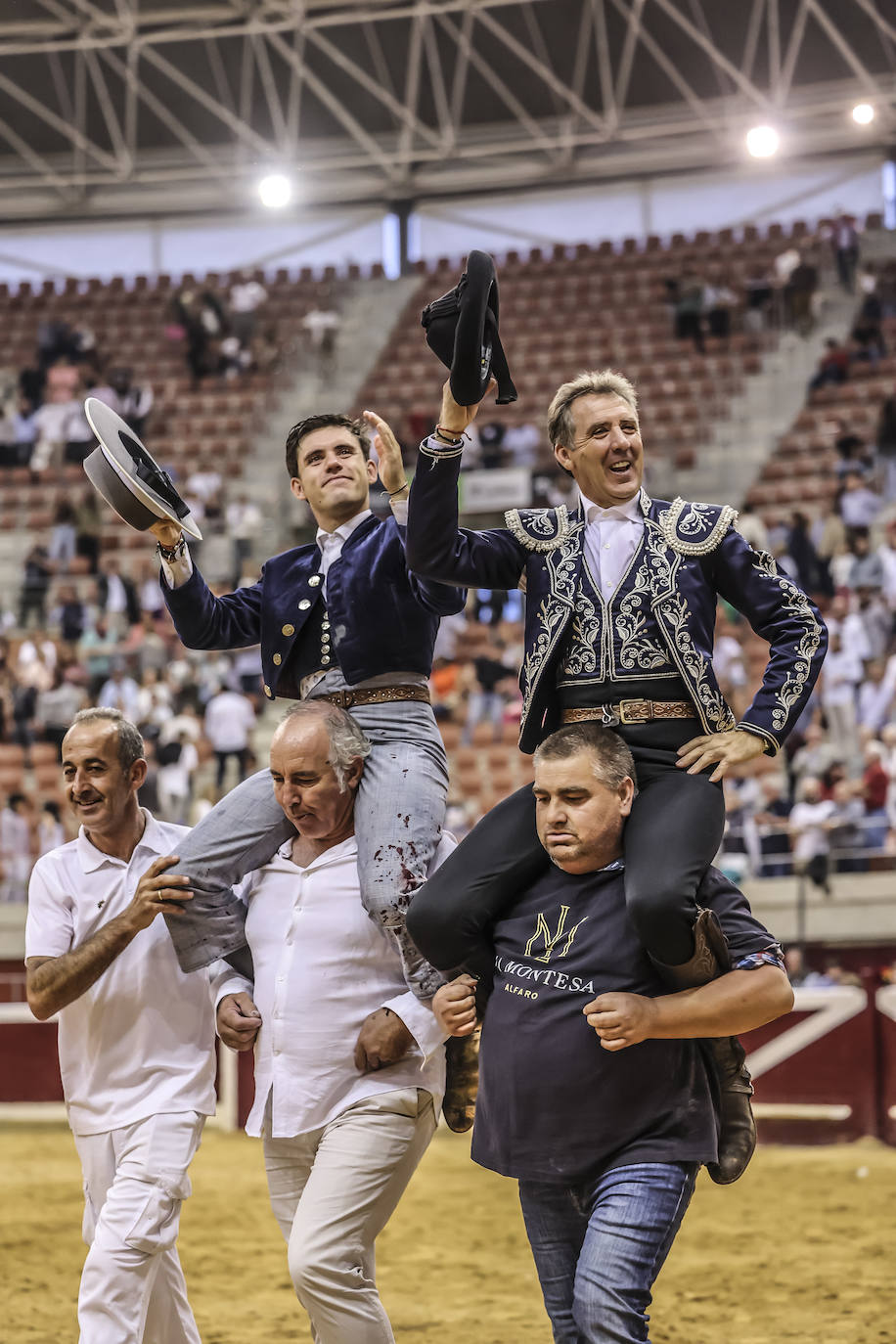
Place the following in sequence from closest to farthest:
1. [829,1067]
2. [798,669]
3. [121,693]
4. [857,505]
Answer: [798,669]
[829,1067]
[121,693]
[857,505]

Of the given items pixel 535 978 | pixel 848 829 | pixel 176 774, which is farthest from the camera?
pixel 176 774

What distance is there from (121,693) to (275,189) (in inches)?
359

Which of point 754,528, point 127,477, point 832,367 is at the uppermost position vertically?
point 832,367

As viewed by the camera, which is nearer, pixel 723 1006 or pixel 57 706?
pixel 723 1006

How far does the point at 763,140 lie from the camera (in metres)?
19.0

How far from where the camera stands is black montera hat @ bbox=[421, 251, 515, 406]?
346 centimetres

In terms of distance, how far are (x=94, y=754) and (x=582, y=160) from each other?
60.2 ft

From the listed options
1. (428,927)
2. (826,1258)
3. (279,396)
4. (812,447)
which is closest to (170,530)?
(428,927)

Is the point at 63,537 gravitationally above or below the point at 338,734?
above

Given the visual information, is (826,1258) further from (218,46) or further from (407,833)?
(218,46)

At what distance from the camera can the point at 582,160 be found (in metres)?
21.0

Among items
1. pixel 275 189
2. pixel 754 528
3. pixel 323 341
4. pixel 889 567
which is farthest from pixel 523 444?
pixel 275 189

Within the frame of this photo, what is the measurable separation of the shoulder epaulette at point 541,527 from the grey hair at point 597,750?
0.56 m

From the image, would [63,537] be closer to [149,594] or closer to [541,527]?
[149,594]
